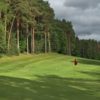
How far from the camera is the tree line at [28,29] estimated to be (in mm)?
84719

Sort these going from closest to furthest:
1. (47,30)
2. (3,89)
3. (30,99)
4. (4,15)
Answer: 1. (30,99)
2. (3,89)
3. (4,15)
4. (47,30)

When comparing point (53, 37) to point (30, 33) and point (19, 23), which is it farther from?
point (19, 23)

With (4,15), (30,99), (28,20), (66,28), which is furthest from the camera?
(66,28)

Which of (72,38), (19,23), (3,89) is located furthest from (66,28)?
(3,89)

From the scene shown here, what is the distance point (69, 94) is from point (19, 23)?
277ft

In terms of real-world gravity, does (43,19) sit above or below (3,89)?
above

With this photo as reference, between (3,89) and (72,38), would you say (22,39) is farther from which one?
(3,89)

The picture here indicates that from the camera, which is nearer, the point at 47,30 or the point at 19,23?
the point at 19,23

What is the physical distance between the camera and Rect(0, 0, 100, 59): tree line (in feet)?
278

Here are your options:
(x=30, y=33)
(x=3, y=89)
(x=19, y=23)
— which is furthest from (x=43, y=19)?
(x=3, y=89)

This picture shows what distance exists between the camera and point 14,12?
9325cm

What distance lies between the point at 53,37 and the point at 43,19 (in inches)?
1202

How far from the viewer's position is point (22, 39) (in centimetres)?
10844

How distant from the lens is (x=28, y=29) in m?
116
